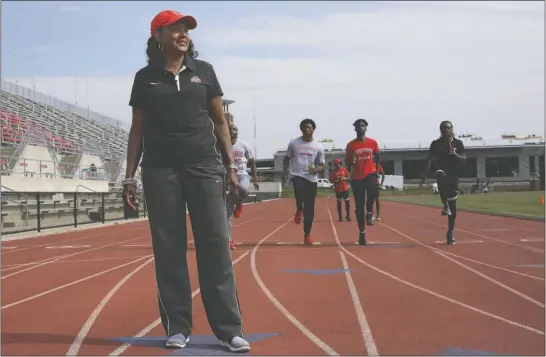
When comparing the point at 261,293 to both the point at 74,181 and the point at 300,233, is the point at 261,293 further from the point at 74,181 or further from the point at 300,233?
the point at 74,181

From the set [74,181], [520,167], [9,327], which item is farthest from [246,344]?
[520,167]

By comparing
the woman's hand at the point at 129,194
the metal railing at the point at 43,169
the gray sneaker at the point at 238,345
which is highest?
the metal railing at the point at 43,169

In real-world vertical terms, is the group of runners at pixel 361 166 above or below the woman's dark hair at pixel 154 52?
below

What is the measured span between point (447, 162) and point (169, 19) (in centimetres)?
730

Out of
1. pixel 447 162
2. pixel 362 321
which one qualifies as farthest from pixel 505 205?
pixel 362 321

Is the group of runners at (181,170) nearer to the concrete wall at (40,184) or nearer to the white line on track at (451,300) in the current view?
the white line on track at (451,300)

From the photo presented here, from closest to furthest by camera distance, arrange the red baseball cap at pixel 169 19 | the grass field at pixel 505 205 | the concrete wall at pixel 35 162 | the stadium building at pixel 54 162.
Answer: the red baseball cap at pixel 169 19 → the stadium building at pixel 54 162 → the grass field at pixel 505 205 → the concrete wall at pixel 35 162

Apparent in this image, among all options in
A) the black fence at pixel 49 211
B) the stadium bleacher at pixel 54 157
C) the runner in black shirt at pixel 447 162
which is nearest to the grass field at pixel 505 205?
the runner in black shirt at pixel 447 162

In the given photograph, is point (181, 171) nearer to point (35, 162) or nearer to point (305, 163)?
point (305, 163)

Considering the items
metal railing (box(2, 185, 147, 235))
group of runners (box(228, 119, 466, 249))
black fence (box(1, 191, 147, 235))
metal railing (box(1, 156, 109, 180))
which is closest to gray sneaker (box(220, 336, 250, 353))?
group of runners (box(228, 119, 466, 249))

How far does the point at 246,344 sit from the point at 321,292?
2.31m

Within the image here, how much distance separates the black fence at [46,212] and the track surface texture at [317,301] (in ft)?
21.7

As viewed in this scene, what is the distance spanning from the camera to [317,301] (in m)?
5.92

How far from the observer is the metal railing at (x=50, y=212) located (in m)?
18.1
